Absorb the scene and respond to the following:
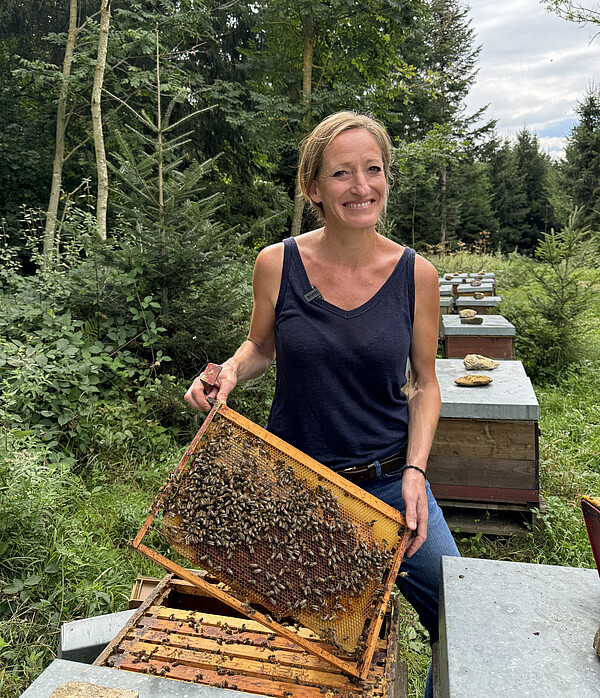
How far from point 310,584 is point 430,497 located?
2.50 feet

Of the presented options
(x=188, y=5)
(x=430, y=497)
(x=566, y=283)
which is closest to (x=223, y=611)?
(x=430, y=497)

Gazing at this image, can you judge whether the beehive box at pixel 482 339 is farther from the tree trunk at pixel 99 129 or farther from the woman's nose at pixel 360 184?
the tree trunk at pixel 99 129

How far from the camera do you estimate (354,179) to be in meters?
1.96

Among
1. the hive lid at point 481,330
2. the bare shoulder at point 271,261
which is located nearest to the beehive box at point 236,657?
the bare shoulder at point 271,261

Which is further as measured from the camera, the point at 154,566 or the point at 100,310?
the point at 100,310

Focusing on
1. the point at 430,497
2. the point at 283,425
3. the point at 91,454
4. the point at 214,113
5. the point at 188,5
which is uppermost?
the point at 188,5

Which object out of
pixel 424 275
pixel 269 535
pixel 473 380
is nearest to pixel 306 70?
pixel 473 380

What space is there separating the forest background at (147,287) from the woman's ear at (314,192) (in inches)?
94.7

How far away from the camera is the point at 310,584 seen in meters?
1.48

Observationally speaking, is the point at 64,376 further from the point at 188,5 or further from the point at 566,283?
the point at 188,5

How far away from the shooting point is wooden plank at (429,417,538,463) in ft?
11.1

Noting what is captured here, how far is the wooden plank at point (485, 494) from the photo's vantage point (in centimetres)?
350

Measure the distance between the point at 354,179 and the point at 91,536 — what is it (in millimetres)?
2826

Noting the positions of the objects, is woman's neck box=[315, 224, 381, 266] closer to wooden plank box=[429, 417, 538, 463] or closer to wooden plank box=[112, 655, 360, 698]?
wooden plank box=[112, 655, 360, 698]
